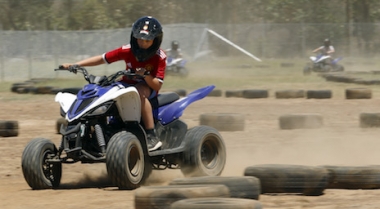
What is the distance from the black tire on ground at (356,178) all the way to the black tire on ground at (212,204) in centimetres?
206

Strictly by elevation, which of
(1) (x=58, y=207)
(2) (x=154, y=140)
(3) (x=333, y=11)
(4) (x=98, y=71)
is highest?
(3) (x=333, y=11)

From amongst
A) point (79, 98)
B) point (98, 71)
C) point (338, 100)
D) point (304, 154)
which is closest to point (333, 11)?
point (98, 71)

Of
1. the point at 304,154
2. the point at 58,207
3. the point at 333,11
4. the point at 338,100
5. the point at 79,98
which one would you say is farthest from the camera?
the point at 333,11

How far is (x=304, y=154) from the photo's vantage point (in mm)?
10844

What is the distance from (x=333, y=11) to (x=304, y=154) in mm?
40281

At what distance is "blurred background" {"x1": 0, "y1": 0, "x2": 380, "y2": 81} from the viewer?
32.3m

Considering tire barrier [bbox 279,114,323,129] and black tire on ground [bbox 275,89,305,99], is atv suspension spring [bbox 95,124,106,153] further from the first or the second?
black tire on ground [bbox 275,89,305,99]

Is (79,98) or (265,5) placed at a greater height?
(265,5)

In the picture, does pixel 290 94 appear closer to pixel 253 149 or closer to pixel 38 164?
pixel 253 149

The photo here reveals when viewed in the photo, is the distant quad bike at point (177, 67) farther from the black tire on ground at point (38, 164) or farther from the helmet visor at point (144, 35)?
the black tire on ground at point (38, 164)

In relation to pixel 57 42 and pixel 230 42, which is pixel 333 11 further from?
pixel 57 42

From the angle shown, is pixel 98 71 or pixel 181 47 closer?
pixel 98 71

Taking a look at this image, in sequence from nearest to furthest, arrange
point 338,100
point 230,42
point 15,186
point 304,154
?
point 15,186
point 304,154
point 338,100
point 230,42

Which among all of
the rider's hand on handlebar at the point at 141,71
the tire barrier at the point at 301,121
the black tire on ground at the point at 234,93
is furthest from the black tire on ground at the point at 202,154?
the black tire on ground at the point at 234,93
